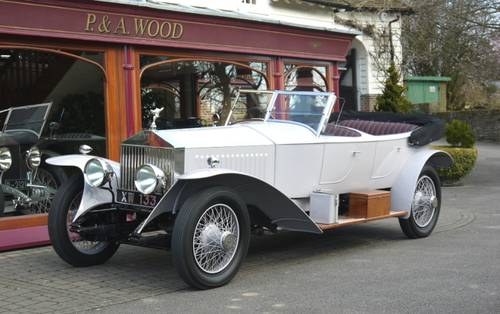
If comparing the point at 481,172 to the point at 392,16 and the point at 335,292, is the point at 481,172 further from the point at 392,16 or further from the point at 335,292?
the point at 335,292

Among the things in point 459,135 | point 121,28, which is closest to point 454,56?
point 459,135

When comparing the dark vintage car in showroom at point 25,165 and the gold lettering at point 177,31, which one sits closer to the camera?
the dark vintage car in showroom at point 25,165

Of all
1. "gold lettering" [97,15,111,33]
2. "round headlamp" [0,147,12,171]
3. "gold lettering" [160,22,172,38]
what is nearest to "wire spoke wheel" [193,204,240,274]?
"round headlamp" [0,147,12,171]

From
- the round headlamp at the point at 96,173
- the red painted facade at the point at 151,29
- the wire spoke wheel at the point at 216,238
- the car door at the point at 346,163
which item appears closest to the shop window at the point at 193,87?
the red painted facade at the point at 151,29

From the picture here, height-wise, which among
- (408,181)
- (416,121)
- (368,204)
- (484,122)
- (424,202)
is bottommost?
(424,202)

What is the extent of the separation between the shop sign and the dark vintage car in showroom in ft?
3.87

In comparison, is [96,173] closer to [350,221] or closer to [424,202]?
[350,221]

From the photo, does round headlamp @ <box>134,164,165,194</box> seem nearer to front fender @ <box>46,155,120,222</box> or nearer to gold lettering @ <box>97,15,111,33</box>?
front fender @ <box>46,155,120,222</box>

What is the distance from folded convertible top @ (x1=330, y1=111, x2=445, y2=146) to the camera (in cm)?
806

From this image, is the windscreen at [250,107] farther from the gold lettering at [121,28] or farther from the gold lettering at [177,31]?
the gold lettering at [121,28]

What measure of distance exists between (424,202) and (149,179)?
3876 mm

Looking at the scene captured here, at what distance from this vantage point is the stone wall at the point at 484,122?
893 inches

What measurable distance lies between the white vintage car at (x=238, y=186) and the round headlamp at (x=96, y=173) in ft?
0.03

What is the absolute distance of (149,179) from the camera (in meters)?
5.71
